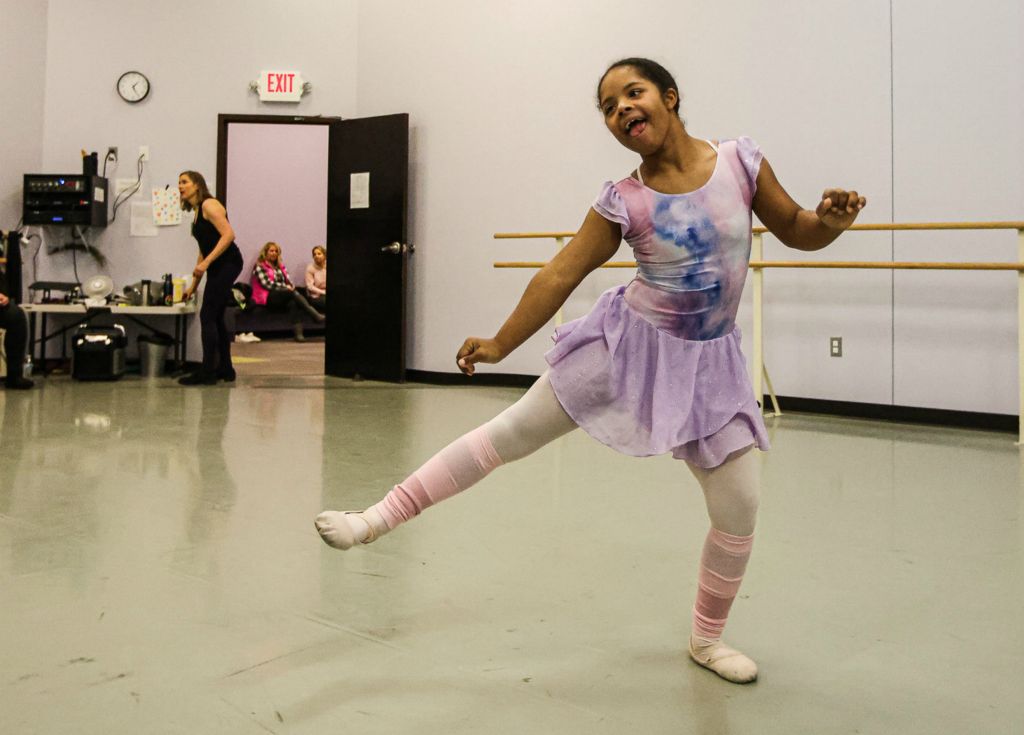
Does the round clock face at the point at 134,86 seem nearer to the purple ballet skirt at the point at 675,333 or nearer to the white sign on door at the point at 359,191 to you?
the white sign on door at the point at 359,191

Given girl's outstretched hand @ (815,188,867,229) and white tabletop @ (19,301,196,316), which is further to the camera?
white tabletop @ (19,301,196,316)

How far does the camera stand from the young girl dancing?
1664 millimetres

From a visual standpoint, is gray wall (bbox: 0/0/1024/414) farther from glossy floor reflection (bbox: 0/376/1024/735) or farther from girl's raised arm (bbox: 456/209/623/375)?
girl's raised arm (bbox: 456/209/623/375)

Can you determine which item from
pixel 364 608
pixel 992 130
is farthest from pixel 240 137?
pixel 364 608

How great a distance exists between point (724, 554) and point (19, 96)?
756 centimetres

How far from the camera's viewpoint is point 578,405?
67.9 inches

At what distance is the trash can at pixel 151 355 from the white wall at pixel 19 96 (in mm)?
1404

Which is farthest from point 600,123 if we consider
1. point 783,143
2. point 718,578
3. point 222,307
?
point 718,578

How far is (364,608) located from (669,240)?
0.98 m

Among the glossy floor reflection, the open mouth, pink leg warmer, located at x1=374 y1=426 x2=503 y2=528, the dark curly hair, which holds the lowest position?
the glossy floor reflection

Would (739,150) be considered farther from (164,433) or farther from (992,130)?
(992,130)

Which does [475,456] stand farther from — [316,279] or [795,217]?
[316,279]

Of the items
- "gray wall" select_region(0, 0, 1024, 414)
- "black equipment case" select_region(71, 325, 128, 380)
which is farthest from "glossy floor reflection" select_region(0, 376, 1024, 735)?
"black equipment case" select_region(71, 325, 128, 380)

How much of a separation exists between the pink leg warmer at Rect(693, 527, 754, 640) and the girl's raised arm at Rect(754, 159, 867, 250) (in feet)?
1.74
